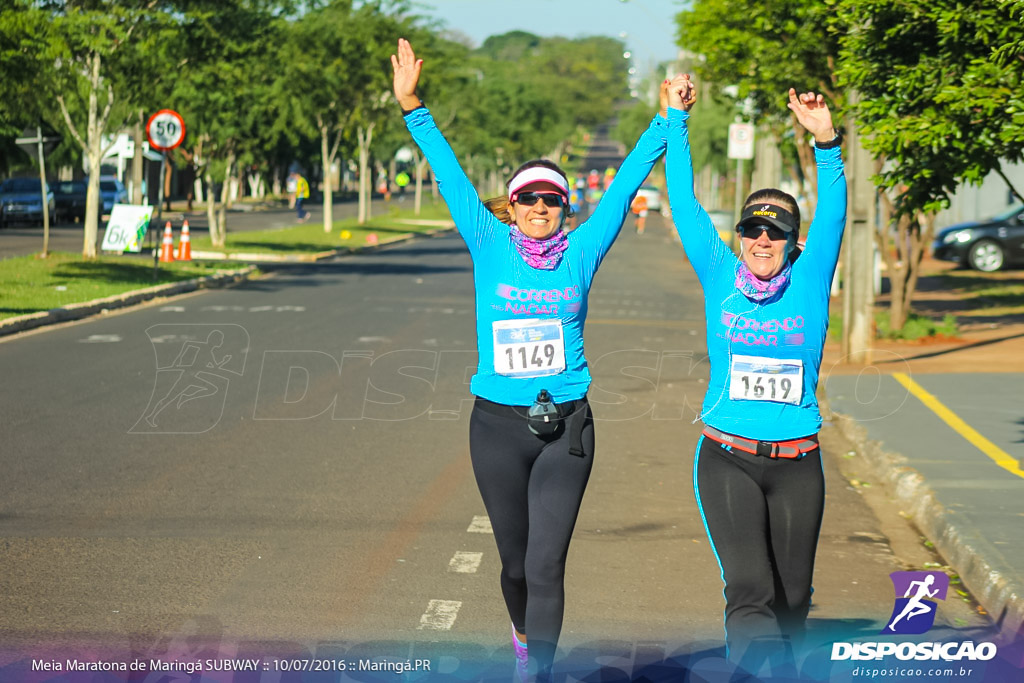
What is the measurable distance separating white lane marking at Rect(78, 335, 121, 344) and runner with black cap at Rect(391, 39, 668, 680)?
11886 millimetres

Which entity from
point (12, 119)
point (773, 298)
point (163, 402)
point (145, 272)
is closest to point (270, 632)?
point (773, 298)

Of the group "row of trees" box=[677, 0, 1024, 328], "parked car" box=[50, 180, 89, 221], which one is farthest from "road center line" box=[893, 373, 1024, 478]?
"parked car" box=[50, 180, 89, 221]

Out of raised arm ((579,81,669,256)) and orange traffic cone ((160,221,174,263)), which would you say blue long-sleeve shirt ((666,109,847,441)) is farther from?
orange traffic cone ((160,221,174,263))

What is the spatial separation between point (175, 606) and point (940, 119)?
23.4 feet

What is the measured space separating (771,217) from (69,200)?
47838 mm

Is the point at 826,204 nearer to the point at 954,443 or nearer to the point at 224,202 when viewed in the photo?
the point at 954,443

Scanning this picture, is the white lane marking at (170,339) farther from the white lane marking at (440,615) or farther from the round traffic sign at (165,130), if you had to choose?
the white lane marking at (440,615)

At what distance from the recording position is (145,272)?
25625 millimetres

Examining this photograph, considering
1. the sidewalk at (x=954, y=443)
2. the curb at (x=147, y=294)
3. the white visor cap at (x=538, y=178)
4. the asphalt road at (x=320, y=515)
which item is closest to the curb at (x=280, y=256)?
the curb at (x=147, y=294)

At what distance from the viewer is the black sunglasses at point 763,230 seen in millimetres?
4875

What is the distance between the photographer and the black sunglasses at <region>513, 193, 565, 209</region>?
498 cm

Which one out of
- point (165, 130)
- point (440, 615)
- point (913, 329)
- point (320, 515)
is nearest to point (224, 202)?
point (165, 130)

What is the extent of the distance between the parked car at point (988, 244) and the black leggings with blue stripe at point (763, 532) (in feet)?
97.6

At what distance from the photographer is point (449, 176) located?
507cm
